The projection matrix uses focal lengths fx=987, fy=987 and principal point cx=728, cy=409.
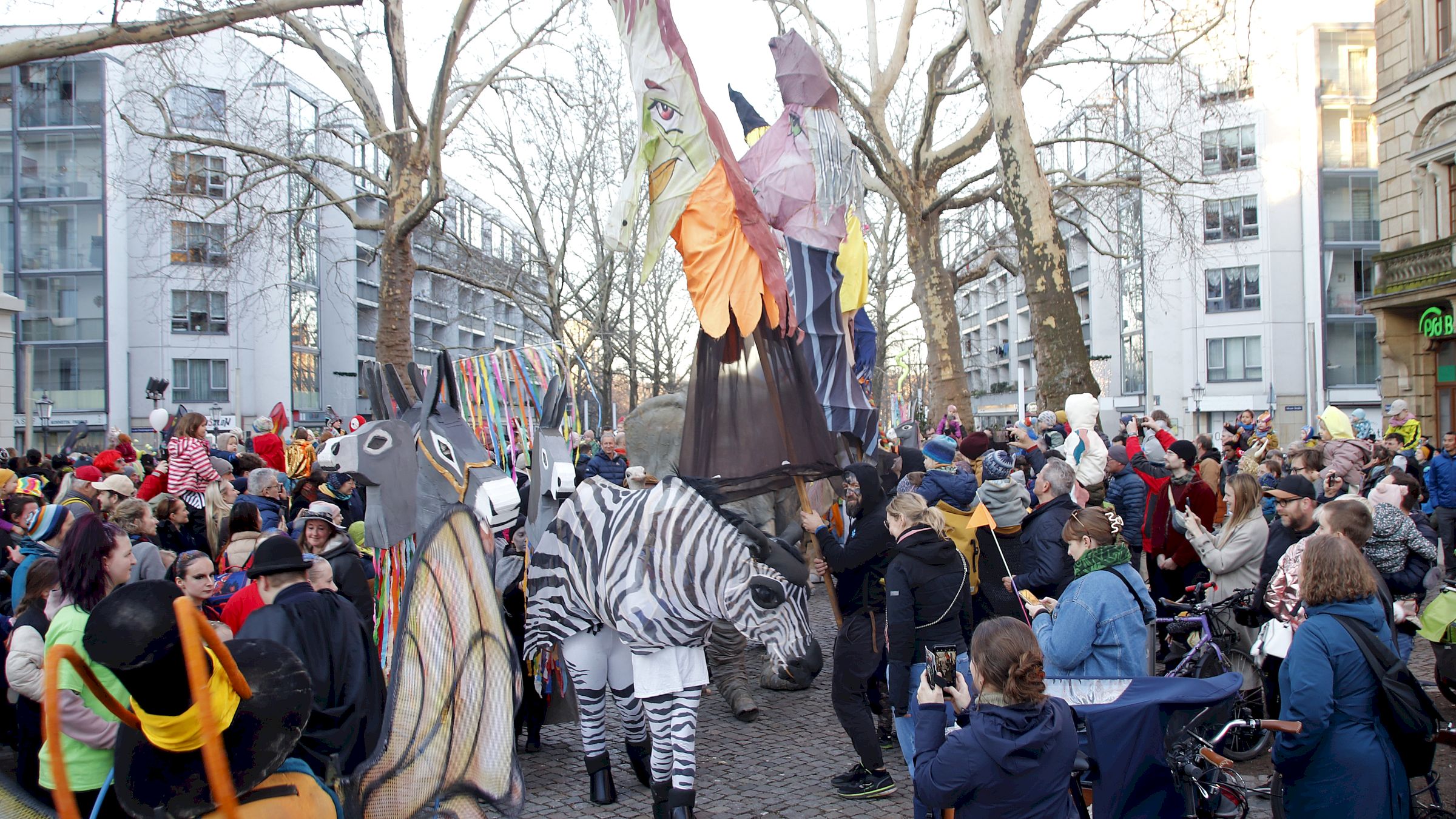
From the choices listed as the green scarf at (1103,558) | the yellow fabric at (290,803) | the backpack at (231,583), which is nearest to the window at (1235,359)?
the green scarf at (1103,558)

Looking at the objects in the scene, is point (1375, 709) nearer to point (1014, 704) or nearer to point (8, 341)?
point (1014, 704)

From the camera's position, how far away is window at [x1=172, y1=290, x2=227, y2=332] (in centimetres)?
4144

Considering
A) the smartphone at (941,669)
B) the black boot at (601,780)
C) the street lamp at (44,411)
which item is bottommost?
the black boot at (601,780)

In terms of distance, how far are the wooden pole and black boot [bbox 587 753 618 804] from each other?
143cm

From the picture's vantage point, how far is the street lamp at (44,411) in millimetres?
27812

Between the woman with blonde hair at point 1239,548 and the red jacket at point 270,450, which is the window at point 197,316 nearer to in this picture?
the red jacket at point 270,450

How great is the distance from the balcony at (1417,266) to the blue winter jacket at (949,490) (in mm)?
19377

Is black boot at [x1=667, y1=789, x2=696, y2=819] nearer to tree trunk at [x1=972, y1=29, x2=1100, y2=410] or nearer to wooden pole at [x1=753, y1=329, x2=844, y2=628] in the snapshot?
wooden pole at [x1=753, y1=329, x2=844, y2=628]

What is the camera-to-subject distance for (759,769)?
5523mm

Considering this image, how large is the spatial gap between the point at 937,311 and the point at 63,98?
3644 centimetres

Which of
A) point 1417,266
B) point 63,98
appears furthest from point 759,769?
point 63,98

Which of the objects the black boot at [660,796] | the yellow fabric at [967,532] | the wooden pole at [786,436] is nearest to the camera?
the black boot at [660,796]

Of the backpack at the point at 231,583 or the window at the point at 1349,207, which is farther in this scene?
the window at the point at 1349,207

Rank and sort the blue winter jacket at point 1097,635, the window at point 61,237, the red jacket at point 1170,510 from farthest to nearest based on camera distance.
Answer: the window at point 61,237, the red jacket at point 1170,510, the blue winter jacket at point 1097,635
